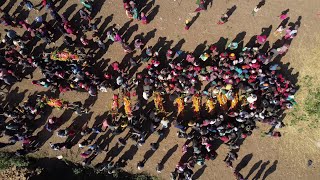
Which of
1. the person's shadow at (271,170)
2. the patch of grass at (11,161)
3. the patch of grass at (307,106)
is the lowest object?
the patch of grass at (11,161)

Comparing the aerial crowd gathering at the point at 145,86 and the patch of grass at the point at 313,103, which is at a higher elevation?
the patch of grass at the point at 313,103

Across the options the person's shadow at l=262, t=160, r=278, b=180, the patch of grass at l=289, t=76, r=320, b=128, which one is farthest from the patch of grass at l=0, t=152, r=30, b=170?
the patch of grass at l=289, t=76, r=320, b=128

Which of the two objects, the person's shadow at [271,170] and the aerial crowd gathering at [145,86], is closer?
the aerial crowd gathering at [145,86]

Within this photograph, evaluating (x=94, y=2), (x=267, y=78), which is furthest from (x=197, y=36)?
(x=94, y=2)

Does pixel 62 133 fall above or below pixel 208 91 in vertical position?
below

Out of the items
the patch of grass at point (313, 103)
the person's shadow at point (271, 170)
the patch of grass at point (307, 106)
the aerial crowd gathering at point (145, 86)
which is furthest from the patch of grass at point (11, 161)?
the patch of grass at point (313, 103)

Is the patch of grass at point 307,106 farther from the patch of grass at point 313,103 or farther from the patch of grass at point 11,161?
the patch of grass at point 11,161

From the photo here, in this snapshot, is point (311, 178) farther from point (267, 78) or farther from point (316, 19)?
point (316, 19)
